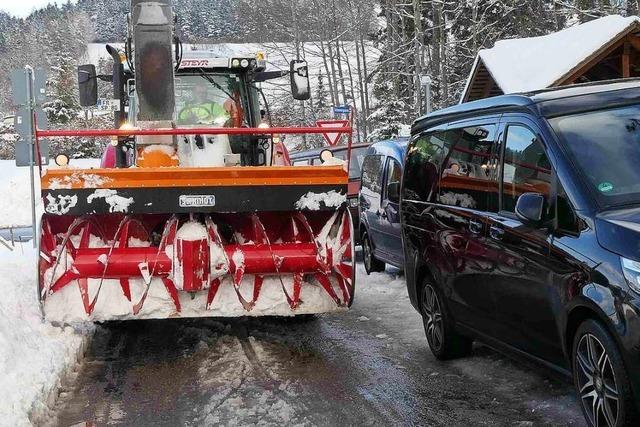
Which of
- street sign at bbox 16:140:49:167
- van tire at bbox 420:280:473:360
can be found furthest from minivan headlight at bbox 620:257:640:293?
street sign at bbox 16:140:49:167

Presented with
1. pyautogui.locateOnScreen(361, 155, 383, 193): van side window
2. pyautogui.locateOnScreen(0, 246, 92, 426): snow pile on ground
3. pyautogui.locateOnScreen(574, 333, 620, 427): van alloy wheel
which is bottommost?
pyautogui.locateOnScreen(0, 246, 92, 426): snow pile on ground

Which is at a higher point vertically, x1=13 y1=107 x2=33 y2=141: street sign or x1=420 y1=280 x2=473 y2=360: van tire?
x1=13 y1=107 x2=33 y2=141: street sign

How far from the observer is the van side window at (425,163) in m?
6.52

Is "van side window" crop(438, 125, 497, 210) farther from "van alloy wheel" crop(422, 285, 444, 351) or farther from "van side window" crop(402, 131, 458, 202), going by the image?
"van alloy wheel" crop(422, 285, 444, 351)

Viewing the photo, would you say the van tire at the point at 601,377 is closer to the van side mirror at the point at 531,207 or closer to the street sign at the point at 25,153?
the van side mirror at the point at 531,207

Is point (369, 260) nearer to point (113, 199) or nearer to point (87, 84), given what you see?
point (87, 84)

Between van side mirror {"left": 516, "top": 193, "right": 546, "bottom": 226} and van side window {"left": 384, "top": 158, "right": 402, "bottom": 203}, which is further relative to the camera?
van side window {"left": 384, "top": 158, "right": 402, "bottom": 203}

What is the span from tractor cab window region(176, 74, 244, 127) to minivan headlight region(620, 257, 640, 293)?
18.7ft

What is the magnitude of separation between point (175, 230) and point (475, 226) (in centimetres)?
250

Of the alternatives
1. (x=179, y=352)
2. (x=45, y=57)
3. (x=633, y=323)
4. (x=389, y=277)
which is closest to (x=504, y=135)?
(x=633, y=323)

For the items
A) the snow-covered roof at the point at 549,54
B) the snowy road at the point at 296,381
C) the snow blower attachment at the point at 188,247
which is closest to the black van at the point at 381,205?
the snowy road at the point at 296,381

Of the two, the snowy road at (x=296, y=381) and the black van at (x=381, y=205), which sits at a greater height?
the black van at (x=381, y=205)

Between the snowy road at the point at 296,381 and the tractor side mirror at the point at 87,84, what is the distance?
2367mm

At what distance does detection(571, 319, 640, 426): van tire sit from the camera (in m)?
3.87
